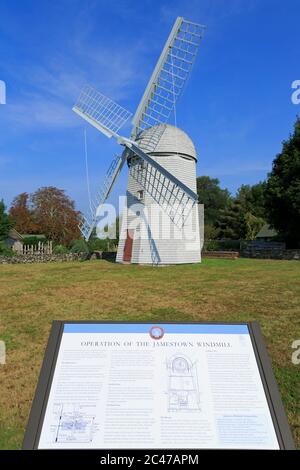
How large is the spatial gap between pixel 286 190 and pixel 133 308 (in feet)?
73.4

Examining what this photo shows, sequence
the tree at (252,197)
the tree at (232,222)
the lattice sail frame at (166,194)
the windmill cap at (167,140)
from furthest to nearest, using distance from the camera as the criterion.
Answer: the tree at (252,197) < the tree at (232,222) < the windmill cap at (167,140) < the lattice sail frame at (166,194)

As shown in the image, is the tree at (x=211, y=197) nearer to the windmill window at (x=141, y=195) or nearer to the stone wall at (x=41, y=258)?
the stone wall at (x=41, y=258)

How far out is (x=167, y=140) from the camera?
21.5 meters

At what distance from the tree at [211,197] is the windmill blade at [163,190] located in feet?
162

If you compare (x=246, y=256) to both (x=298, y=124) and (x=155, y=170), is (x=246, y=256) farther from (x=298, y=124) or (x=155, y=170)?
(x=155, y=170)

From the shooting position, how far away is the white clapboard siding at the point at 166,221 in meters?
20.9

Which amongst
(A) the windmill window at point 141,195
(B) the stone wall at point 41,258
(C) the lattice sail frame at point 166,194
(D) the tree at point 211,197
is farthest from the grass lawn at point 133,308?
(D) the tree at point 211,197

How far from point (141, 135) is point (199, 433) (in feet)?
66.2

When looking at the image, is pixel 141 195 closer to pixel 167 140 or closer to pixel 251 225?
pixel 167 140

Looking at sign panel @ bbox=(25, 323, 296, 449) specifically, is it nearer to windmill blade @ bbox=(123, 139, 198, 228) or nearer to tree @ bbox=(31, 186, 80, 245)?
windmill blade @ bbox=(123, 139, 198, 228)

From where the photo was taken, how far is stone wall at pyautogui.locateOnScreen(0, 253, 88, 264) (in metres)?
26.9

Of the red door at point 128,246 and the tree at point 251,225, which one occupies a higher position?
the tree at point 251,225

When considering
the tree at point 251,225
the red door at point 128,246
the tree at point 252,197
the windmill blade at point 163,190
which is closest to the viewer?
the windmill blade at point 163,190

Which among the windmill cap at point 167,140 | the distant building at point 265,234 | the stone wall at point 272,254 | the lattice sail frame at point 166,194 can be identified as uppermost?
the windmill cap at point 167,140
